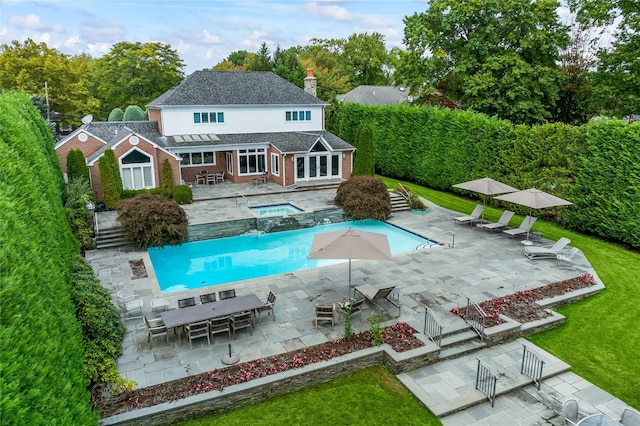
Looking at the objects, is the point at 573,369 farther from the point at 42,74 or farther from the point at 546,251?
the point at 42,74

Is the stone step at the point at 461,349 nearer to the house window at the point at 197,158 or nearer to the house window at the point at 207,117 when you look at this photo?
the house window at the point at 207,117

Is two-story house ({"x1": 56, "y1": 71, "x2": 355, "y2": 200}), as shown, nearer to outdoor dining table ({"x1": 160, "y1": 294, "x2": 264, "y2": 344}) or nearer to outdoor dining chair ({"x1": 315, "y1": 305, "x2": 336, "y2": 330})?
outdoor dining table ({"x1": 160, "y1": 294, "x2": 264, "y2": 344})

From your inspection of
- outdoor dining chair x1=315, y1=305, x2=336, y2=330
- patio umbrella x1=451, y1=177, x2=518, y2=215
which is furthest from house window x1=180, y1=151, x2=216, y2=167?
outdoor dining chair x1=315, y1=305, x2=336, y2=330

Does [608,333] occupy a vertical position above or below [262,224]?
below

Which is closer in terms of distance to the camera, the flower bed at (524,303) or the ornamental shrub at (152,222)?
the flower bed at (524,303)

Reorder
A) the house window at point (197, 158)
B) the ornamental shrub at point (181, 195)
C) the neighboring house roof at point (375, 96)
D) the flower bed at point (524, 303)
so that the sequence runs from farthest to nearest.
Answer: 1. the neighboring house roof at point (375, 96)
2. the house window at point (197, 158)
3. the ornamental shrub at point (181, 195)
4. the flower bed at point (524, 303)

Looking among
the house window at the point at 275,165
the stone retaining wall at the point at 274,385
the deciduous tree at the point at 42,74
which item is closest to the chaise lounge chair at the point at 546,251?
the stone retaining wall at the point at 274,385

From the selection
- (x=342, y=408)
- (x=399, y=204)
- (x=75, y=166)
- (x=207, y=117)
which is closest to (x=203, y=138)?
(x=207, y=117)
